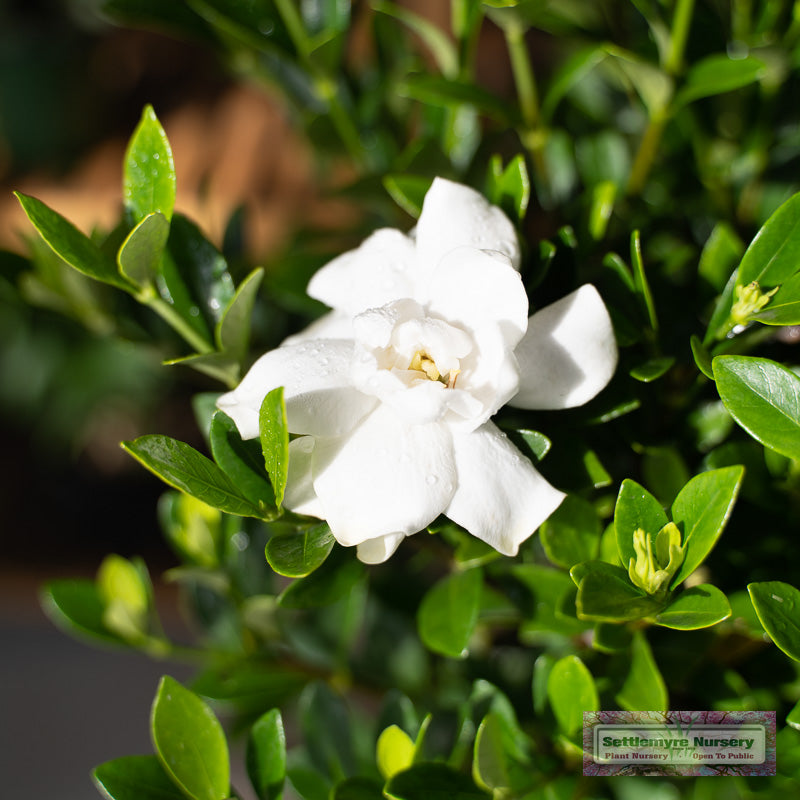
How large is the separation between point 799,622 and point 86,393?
1.59 m

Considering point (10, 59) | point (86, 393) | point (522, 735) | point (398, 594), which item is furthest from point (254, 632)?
point (10, 59)

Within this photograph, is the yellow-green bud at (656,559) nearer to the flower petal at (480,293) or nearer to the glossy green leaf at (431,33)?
the flower petal at (480,293)

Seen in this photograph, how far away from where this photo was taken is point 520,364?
17.8 inches

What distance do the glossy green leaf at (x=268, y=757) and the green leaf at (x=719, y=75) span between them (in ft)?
1.75

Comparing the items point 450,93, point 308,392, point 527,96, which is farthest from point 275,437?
point 527,96

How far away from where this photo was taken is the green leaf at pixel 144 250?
1.56ft

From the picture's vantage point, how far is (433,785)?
0.50 m

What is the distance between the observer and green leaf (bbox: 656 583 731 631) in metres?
0.42

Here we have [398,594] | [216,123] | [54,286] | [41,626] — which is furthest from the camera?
[216,123]

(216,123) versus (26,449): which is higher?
(216,123)

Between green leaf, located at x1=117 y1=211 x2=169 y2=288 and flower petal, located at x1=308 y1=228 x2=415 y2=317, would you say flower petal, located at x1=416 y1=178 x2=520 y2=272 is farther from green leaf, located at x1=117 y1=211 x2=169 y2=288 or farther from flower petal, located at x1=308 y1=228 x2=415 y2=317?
green leaf, located at x1=117 y1=211 x2=169 y2=288

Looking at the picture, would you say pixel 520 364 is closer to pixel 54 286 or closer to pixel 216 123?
pixel 54 286

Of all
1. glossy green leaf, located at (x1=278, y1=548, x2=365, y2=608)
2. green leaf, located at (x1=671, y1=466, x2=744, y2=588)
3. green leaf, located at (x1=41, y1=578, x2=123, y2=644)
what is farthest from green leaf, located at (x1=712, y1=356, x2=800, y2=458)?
green leaf, located at (x1=41, y1=578, x2=123, y2=644)

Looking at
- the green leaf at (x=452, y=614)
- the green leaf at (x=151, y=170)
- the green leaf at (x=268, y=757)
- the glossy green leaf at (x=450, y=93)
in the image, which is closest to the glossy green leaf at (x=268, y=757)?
the green leaf at (x=268, y=757)
